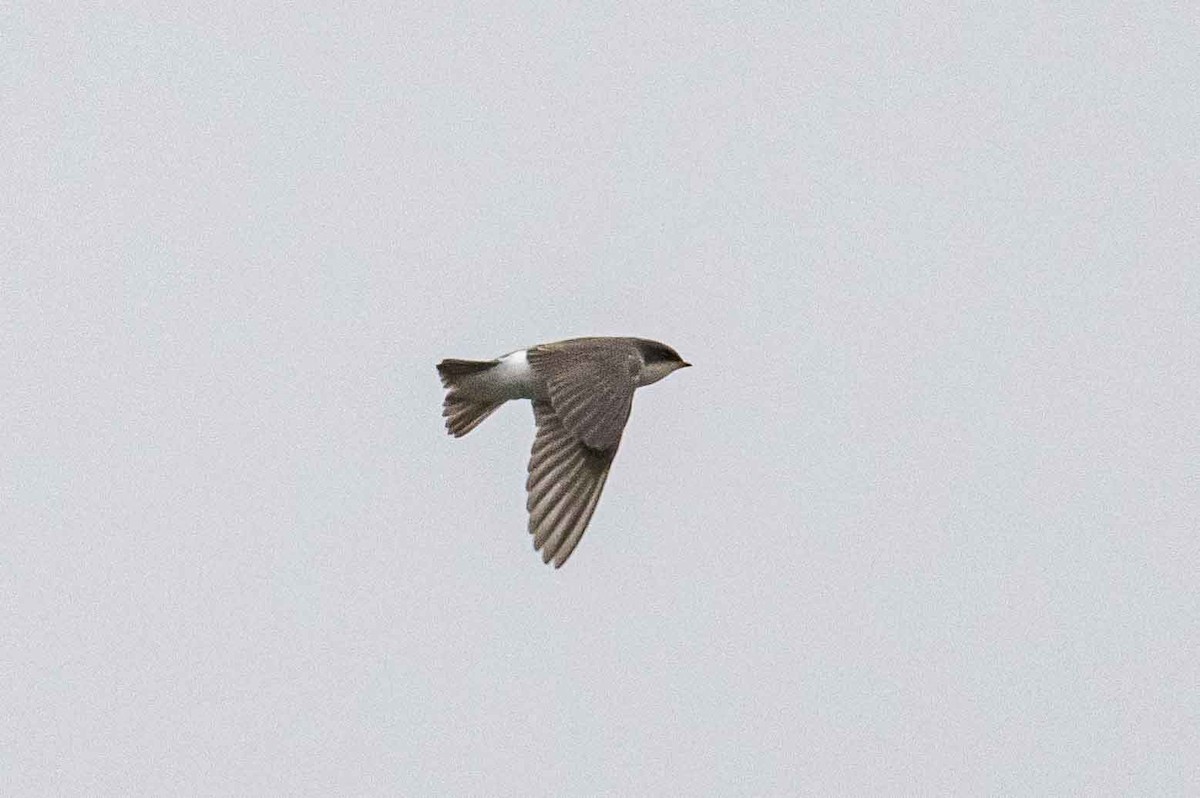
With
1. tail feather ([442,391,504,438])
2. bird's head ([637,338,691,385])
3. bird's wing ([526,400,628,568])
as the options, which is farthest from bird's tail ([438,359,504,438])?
bird's wing ([526,400,628,568])

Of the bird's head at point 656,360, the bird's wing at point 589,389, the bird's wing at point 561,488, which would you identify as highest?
the bird's head at point 656,360

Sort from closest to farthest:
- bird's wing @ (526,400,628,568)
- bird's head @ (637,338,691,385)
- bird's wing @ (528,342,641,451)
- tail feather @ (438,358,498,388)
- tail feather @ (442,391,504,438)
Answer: bird's wing @ (526,400,628,568) < bird's wing @ (528,342,641,451) < tail feather @ (438,358,498,388) < tail feather @ (442,391,504,438) < bird's head @ (637,338,691,385)

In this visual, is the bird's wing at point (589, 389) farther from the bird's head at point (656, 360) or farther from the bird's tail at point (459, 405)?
the bird's head at point (656, 360)

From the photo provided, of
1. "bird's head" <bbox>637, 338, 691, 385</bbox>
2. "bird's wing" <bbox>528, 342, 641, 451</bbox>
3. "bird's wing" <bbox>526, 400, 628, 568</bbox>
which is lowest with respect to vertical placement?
"bird's wing" <bbox>526, 400, 628, 568</bbox>

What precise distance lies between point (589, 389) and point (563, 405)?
18cm

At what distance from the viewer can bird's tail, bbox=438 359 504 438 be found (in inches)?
491

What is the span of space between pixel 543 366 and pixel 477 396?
59 centimetres

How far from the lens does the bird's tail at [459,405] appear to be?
1248cm

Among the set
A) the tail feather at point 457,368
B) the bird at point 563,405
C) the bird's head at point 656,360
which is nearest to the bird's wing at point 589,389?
the bird at point 563,405

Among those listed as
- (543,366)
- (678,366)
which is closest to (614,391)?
(543,366)

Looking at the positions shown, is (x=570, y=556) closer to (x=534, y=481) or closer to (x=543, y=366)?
(x=534, y=481)

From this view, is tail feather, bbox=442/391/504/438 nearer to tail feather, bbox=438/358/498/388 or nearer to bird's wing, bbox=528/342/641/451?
tail feather, bbox=438/358/498/388

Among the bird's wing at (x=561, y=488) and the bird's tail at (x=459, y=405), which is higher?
the bird's tail at (x=459, y=405)

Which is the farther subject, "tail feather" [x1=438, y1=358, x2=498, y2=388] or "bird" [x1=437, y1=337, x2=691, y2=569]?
"tail feather" [x1=438, y1=358, x2=498, y2=388]
